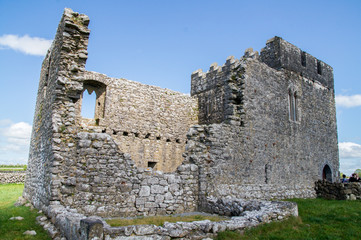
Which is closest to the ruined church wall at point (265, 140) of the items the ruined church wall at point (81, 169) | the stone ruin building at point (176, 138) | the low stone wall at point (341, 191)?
the stone ruin building at point (176, 138)

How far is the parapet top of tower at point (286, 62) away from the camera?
50.3 ft

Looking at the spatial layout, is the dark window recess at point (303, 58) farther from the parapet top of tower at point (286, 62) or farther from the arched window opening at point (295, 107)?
the arched window opening at point (295, 107)

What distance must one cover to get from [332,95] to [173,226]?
55.4 feet

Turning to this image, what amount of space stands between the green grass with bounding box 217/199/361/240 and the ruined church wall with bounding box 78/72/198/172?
327 inches

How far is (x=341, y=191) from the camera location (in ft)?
44.5

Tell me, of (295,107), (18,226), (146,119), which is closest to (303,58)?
(295,107)

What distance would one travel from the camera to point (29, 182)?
1177 centimetres

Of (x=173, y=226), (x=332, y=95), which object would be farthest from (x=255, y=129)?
(x=332, y=95)

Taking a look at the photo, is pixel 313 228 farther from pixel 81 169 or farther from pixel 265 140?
pixel 81 169

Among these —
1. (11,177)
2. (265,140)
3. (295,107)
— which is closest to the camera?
(265,140)

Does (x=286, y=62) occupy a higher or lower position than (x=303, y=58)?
lower

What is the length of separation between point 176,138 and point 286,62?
721 cm

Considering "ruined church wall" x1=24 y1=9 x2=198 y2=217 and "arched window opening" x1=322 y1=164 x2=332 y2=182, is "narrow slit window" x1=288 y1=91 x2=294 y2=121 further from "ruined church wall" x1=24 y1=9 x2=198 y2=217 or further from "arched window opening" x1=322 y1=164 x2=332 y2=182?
"ruined church wall" x1=24 y1=9 x2=198 y2=217

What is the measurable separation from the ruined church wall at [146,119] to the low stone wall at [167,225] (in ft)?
24.2
